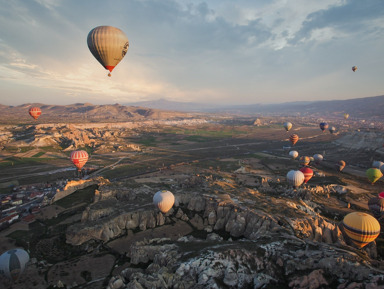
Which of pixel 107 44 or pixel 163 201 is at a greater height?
pixel 107 44

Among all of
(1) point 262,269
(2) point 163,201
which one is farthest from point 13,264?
(1) point 262,269

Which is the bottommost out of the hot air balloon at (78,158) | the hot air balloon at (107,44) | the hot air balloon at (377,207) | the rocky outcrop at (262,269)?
the hot air balloon at (377,207)

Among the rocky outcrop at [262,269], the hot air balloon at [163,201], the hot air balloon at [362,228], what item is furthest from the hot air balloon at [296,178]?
the hot air balloon at [163,201]

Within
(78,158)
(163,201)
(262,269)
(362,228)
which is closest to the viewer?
(262,269)

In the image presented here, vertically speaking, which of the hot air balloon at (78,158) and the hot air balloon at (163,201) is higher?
the hot air balloon at (78,158)

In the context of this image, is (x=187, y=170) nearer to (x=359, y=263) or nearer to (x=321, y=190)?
(x=321, y=190)

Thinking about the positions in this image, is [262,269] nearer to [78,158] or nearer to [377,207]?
[377,207]

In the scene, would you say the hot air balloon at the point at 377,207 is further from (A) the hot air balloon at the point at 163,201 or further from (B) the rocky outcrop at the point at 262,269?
(A) the hot air balloon at the point at 163,201
